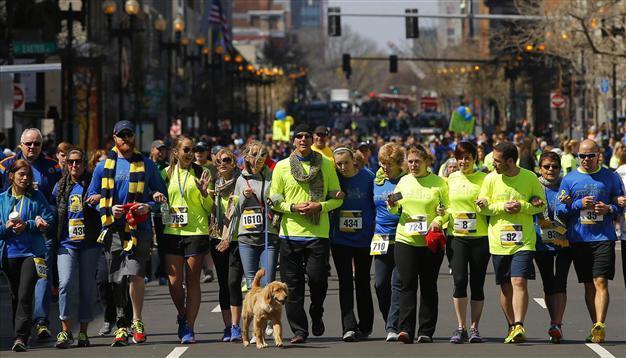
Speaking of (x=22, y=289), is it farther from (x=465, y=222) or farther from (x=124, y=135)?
(x=465, y=222)

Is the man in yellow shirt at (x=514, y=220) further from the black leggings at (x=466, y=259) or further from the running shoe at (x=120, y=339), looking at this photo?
the running shoe at (x=120, y=339)

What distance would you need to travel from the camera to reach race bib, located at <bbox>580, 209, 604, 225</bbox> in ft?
47.0

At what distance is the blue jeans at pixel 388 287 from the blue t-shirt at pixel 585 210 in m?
1.59

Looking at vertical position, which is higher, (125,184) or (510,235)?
(125,184)

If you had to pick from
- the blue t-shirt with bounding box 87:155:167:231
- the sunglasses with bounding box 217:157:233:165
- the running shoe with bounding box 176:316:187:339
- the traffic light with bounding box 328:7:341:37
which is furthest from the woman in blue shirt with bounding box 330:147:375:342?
the traffic light with bounding box 328:7:341:37

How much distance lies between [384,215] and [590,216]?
6.09ft

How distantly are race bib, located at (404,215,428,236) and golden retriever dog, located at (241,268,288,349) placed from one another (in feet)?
4.31

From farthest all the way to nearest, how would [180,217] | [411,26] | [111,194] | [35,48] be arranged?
[411,26] < [35,48] < [180,217] < [111,194]

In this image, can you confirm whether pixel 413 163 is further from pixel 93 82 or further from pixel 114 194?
pixel 93 82

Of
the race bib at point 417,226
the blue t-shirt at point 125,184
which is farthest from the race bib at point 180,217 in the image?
the race bib at point 417,226

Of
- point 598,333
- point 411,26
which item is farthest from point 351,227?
point 411,26

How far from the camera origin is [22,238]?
1440cm

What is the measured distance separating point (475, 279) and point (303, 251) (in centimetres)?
156

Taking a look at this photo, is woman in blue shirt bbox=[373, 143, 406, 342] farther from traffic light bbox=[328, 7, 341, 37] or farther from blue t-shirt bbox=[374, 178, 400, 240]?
traffic light bbox=[328, 7, 341, 37]
